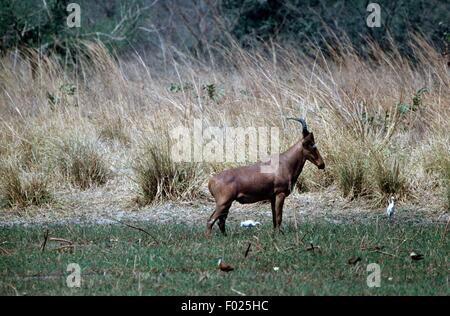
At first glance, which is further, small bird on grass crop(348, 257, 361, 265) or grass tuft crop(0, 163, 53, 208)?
grass tuft crop(0, 163, 53, 208)

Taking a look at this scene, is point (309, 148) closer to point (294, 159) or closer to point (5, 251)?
point (294, 159)

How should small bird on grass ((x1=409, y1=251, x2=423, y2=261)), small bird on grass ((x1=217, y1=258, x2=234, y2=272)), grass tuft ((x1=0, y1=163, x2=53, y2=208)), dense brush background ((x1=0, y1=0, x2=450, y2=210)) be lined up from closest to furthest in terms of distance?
small bird on grass ((x1=217, y1=258, x2=234, y2=272)) → small bird on grass ((x1=409, y1=251, x2=423, y2=261)) → grass tuft ((x1=0, y1=163, x2=53, y2=208)) → dense brush background ((x1=0, y1=0, x2=450, y2=210))

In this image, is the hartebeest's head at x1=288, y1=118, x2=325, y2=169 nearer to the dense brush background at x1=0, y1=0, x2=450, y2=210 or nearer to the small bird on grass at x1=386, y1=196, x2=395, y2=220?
the small bird on grass at x1=386, y1=196, x2=395, y2=220

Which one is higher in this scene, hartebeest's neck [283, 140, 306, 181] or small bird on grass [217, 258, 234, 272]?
hartebeest's neck [283, 140, 306, 181]

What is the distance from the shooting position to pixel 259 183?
7609mm

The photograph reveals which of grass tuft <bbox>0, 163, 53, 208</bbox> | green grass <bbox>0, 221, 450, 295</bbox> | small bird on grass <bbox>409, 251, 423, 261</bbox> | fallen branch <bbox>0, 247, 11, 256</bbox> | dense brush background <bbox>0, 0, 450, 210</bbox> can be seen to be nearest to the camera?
green grass <bbox>0, 221, 450, 295</bbox>

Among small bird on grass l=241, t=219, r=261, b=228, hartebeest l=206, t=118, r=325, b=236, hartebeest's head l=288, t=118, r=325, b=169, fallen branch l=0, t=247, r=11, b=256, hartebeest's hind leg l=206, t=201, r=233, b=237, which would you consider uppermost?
hartebeest's head l=288, t=118, r=325, b=169

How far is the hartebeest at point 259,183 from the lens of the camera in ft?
24.7


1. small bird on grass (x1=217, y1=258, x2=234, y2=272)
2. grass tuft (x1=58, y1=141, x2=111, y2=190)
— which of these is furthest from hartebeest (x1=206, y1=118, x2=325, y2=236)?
grass tuft (x1=58, y1=141, x2=111, y2=190)

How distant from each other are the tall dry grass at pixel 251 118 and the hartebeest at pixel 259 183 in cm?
198

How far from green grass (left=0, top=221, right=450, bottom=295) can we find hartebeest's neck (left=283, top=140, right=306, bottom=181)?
22.8 inches

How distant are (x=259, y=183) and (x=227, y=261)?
1.14 metres

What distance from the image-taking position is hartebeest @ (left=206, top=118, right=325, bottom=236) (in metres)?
7.52

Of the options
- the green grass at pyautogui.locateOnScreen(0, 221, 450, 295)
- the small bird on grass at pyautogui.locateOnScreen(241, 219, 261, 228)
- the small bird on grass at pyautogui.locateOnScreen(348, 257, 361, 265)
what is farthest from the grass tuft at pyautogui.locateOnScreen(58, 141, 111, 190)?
the small bird on grass at pyautogui.locateOnScreen(348, 257, 361, 265)
